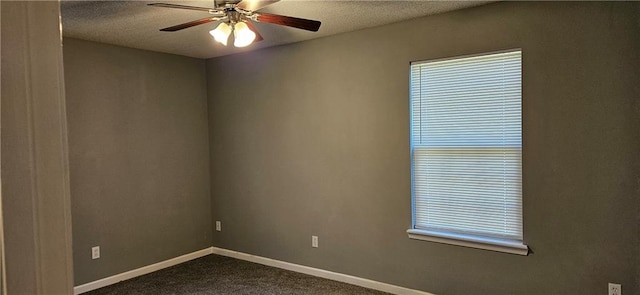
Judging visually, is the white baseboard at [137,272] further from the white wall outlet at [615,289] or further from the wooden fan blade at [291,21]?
→ the white wall outlet at [615,289]

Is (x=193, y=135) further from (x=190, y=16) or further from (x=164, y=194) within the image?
(x=190, y=16)

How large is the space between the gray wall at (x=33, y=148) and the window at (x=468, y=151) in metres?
3.08

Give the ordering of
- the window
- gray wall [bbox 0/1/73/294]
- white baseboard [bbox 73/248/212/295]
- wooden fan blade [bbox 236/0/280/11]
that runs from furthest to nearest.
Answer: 1. white baseboard [bbox 73/248/212/295]
2. the window
3. wooden fan blade [bbox 236/0/280/11]
4. gray wall [bbox 0/1/73/294]

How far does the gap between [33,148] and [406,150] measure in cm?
323

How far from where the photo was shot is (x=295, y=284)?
3.98m

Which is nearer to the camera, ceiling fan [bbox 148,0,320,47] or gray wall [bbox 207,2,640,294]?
ceiling fan [bbox 148,0,320,47]

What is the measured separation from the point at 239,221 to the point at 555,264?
3.21 m

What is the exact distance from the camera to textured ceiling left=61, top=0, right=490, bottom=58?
296 centimetres

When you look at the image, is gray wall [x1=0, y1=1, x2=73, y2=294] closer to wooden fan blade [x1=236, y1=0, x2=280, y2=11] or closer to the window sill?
wooden fan blade [x1=236, y1=0, x2=280, y2=11]

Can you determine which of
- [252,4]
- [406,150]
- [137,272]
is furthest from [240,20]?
[137,272]

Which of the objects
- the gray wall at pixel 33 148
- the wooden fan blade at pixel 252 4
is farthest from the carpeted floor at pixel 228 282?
the gray wall at pixel 33 148

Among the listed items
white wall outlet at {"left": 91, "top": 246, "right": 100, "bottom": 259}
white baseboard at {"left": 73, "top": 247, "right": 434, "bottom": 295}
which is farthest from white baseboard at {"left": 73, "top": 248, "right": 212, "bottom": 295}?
white wall outlet at {"left": 91, "top": 246, "right": 100, "bottom": 259}

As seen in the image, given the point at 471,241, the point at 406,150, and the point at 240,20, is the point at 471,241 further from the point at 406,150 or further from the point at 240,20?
the point at 240,20

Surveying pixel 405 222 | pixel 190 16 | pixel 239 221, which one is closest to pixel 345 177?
pixel 405 222
